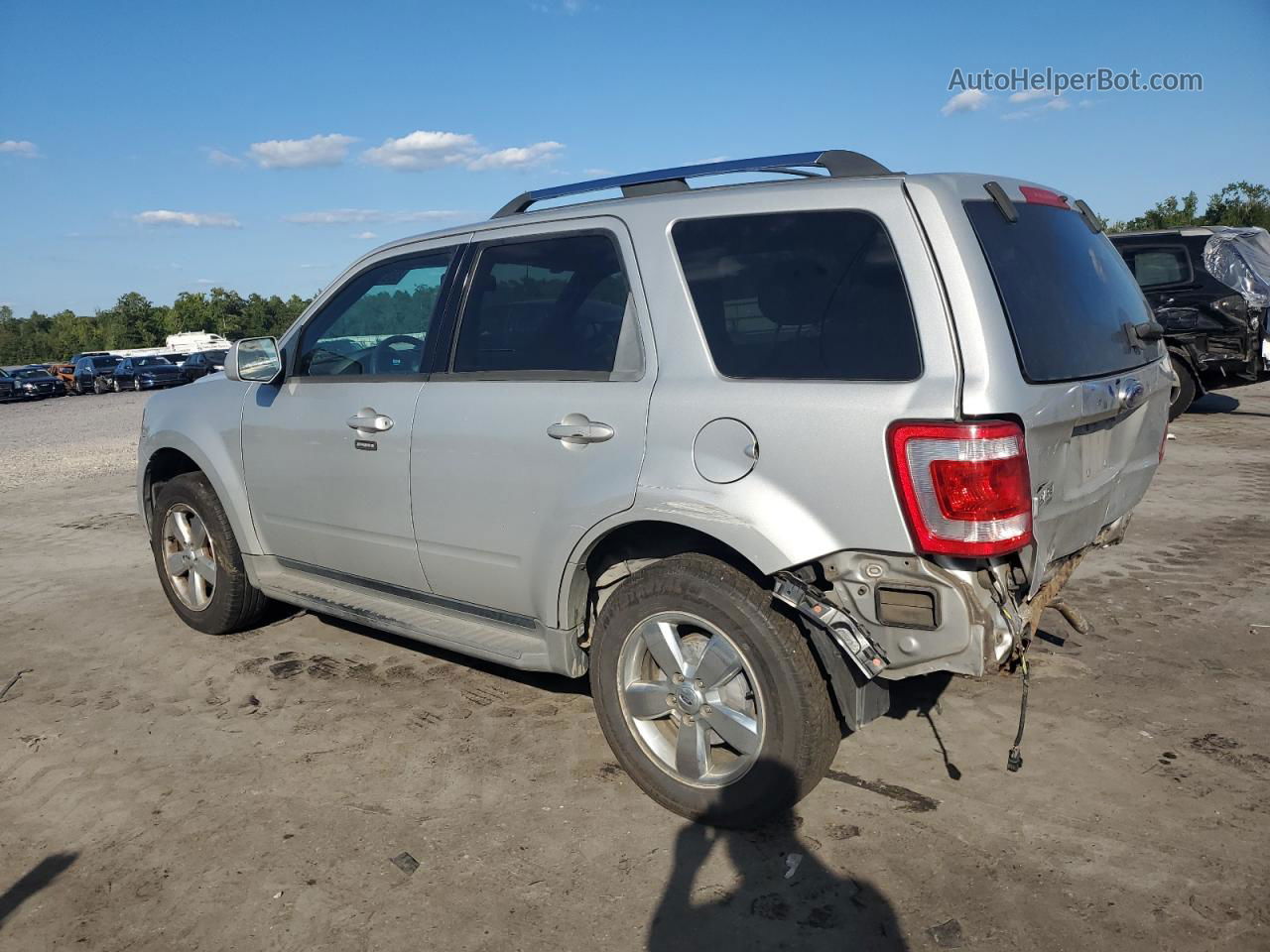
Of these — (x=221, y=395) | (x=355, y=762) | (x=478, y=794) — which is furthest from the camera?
(x=221, y=395)

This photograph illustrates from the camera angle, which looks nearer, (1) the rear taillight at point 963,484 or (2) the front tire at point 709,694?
(1) the rear taillight at point 963,484

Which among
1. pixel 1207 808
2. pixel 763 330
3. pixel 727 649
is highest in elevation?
pixel 763 330

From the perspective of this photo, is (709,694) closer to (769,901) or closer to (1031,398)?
(769,901)

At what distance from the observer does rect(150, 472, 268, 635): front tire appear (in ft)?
16.8

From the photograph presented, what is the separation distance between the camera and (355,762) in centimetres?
385

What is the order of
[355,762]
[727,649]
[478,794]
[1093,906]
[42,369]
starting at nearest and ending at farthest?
[1093,906] → [727,649] → [478,794] → [355,762] → [42,369]

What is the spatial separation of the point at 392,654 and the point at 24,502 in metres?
7.47

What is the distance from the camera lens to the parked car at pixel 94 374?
1654 inches

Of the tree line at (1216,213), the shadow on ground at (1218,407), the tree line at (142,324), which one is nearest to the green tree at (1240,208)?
the tree line at (1216,213)

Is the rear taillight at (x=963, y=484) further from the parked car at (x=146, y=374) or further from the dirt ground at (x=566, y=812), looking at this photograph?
the parked car at (x=146, y=374)

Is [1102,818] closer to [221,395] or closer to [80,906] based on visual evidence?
[80,906]

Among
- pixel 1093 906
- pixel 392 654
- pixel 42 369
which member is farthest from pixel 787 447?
pixel 42 369

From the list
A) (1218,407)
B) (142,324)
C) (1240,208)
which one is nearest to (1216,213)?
(1240,208)

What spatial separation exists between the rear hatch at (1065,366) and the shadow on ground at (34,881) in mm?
3077
